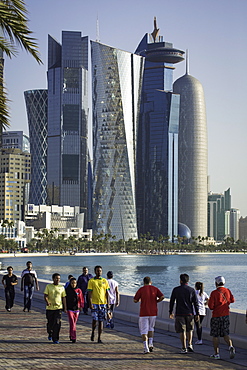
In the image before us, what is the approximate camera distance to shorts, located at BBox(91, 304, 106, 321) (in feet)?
62.8

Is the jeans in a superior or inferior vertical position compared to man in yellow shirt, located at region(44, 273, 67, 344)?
inferior

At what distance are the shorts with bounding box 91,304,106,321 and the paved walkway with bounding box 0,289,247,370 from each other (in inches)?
27.3

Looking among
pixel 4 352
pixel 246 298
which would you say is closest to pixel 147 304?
pixel 4 352

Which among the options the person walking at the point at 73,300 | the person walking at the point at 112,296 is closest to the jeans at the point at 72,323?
the person walking at the point at 73,300

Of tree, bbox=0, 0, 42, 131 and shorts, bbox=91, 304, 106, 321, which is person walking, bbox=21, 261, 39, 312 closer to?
shorts, bbox=91, 304, 106, 321

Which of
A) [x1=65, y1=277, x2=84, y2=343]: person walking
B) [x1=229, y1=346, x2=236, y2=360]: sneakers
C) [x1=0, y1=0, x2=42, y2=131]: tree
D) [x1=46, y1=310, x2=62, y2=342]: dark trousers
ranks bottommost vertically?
[x1=229, y1=346, x2=236, y2=360]: sneakers

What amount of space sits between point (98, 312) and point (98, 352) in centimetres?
204

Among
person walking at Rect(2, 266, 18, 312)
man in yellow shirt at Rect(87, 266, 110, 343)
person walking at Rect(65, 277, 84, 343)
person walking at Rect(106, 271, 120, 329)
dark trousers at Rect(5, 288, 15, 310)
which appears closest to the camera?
man in yellow shirt at Rect(87, 266, 110, 343)

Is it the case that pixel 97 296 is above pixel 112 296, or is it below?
above

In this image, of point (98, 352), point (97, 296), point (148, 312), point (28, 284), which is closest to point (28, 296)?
point (28, 284)

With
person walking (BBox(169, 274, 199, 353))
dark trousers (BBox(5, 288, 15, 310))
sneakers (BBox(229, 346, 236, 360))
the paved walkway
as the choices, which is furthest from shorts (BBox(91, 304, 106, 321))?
dark trousers (BBox(5, 288, 15, 310))

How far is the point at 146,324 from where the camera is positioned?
689 inches

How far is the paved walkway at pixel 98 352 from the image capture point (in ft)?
50.4

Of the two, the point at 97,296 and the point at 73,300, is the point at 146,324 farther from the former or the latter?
the point at 73,300
